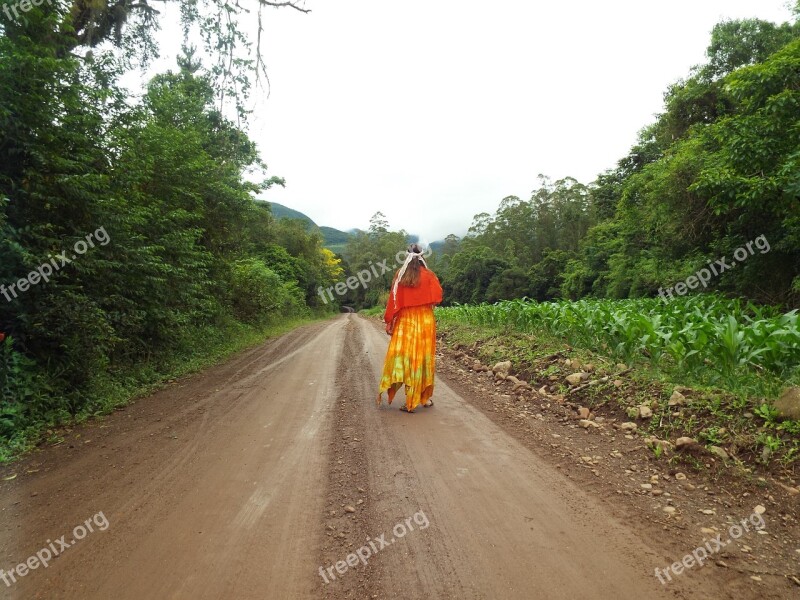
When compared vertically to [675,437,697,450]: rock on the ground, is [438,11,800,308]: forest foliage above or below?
above

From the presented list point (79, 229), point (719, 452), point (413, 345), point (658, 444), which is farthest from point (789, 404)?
point (79, 229)

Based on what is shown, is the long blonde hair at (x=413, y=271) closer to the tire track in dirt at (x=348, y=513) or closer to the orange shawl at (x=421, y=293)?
→ the orange shawl at (x=421, y=293)

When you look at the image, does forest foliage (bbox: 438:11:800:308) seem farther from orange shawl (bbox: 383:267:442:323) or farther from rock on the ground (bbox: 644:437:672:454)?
orange shawl (bbox: 383:267:442:323)

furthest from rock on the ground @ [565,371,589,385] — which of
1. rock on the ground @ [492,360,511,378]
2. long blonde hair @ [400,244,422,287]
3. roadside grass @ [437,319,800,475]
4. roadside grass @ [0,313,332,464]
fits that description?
roadside grass @ [0,313,332,464]

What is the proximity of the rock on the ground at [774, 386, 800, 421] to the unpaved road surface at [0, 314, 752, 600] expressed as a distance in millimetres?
1943

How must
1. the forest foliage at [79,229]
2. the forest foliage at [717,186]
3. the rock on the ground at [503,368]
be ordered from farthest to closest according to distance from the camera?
the forest foliage at [717,186]
the rock on the ground at [503,368]
the forest foliage at [79,229]

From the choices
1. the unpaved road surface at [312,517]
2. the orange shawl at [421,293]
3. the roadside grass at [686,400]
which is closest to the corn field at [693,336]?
the roadside grass at [686,400]

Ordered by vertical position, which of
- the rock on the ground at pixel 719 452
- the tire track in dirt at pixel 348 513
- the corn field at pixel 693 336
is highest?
the corn field at pixel 693 336

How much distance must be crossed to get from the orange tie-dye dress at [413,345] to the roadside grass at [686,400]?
1780 mm

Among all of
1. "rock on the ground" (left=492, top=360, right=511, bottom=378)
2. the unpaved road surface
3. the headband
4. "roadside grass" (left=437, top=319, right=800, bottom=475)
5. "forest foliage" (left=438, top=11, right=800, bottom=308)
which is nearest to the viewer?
the unpaved road surface

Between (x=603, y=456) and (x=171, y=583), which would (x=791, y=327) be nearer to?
(x=603, y=456)

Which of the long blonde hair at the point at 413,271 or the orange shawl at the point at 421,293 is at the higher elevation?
the long blonde hair at the point at 413,271

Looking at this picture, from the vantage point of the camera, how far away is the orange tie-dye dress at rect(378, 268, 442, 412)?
519 centimetres

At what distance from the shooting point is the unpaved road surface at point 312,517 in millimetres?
2082
